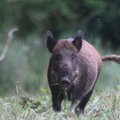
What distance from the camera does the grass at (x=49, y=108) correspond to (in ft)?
31.5

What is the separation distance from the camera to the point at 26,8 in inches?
1075

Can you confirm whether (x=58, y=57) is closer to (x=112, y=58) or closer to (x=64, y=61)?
(x=64, y=61)

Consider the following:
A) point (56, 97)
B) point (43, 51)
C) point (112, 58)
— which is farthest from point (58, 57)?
point (43, 51)

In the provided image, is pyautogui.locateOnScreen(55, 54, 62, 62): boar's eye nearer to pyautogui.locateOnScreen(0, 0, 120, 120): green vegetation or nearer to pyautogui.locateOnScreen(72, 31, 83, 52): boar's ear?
pyautogui.locateOnScreen(72, 31, 83, 52): boar's ear

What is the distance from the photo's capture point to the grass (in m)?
9.61

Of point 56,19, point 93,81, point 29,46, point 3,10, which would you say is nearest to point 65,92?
point 93,81

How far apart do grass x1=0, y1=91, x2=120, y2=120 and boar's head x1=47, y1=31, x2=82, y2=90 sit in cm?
34

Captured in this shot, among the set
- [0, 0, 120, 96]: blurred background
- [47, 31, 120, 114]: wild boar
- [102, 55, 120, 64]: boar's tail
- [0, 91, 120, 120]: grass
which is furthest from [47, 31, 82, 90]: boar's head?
[0, 0, 120, 96]: blurred background

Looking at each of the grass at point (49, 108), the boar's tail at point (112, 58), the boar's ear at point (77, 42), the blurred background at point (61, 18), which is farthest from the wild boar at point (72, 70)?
the blurred background at point (61, 18)

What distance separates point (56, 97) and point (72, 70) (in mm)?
410

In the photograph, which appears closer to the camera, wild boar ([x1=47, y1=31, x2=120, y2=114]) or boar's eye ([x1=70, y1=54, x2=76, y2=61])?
wild boar ([x1=47, y1=31, x2=120, y2=114])

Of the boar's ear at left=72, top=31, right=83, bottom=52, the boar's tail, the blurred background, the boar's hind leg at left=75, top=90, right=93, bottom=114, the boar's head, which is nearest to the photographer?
the boar's head

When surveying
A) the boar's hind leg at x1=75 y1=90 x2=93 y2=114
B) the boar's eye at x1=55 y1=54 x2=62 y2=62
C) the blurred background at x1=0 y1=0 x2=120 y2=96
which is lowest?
the blurred background at x1=0 y1=0 x2=120 y2=96

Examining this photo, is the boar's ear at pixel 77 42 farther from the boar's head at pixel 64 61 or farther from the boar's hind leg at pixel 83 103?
the boar's hind leg at pixel 83 103
